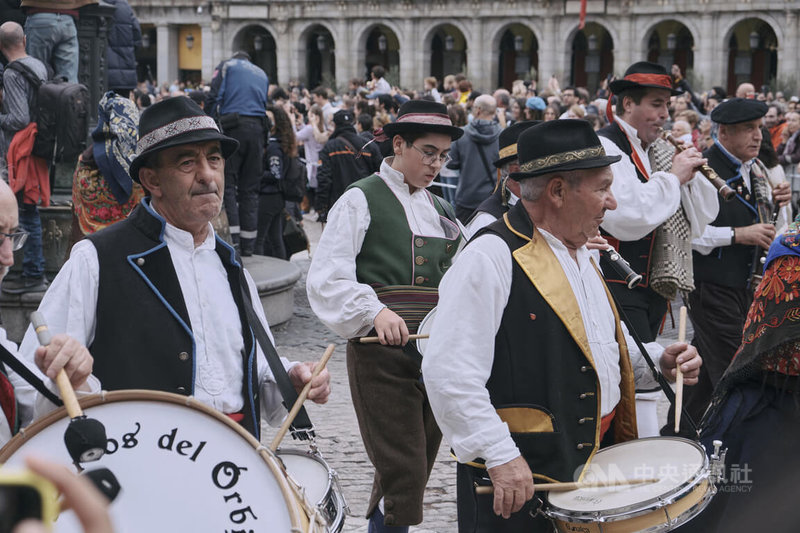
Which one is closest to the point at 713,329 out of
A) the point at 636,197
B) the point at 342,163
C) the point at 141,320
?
the point at 636,197

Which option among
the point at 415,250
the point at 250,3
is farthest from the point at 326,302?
the point at 250,3

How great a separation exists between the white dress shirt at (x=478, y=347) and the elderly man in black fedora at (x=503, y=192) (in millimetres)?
1429

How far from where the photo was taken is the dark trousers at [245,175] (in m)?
10.2

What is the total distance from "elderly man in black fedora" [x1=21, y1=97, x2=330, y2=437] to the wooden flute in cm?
297

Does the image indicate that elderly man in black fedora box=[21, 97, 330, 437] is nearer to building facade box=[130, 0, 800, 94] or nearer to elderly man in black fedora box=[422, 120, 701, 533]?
elderly man in black fedora box=[422, 120, 701, 533]

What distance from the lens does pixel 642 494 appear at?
288 centimetres

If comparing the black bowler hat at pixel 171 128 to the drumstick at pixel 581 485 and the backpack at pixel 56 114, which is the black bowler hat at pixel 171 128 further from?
the backpack at pixel 56 114

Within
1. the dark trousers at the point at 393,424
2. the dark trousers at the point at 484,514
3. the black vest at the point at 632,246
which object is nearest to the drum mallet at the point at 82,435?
the dark trousers at the point at 484,514

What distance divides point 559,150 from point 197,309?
1205 mm

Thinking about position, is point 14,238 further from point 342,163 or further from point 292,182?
point 342,163

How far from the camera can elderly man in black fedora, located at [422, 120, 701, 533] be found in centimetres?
308

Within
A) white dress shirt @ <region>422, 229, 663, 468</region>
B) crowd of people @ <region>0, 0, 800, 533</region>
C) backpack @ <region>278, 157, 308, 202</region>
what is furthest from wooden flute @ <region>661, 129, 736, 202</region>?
backpack @ <region>278, 157, 308, 202</region>

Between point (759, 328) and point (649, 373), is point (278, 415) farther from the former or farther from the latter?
point (759, 328)

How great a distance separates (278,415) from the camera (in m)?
3.37
